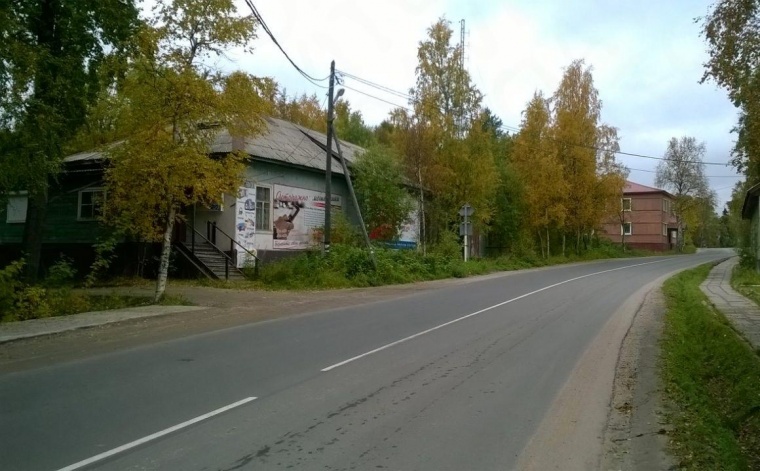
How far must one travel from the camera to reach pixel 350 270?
2484 centimetres

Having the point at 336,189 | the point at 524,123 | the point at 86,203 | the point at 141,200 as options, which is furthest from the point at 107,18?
the point at 524,123

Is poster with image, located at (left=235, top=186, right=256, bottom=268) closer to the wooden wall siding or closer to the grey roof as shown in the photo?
the grey roof

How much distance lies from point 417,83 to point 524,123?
49.3ft

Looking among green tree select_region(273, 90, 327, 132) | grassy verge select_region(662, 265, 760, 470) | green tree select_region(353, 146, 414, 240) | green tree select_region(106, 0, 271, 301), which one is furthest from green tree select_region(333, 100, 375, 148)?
grassy verge select_region(662, 265, 760, 470)

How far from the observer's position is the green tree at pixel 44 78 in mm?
12219

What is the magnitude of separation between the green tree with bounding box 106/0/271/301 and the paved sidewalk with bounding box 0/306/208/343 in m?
2.76

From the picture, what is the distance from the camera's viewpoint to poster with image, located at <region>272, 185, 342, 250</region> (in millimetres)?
27672

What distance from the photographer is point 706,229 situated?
11912 centimetres

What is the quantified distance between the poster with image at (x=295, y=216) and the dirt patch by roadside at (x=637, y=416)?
1835 cm

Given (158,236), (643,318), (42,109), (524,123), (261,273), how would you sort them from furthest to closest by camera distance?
(524,123)
(261,273)
(158,236)
(643,318)
(42,109)

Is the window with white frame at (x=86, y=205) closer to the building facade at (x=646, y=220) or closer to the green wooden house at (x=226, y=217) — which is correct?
the green wooden house at (x=226, y=217)

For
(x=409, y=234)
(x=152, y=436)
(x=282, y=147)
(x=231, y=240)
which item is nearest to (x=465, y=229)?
(x=409, y=234)

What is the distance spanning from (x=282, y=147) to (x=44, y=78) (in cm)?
1614

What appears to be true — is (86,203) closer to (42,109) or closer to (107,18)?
(107,18)
